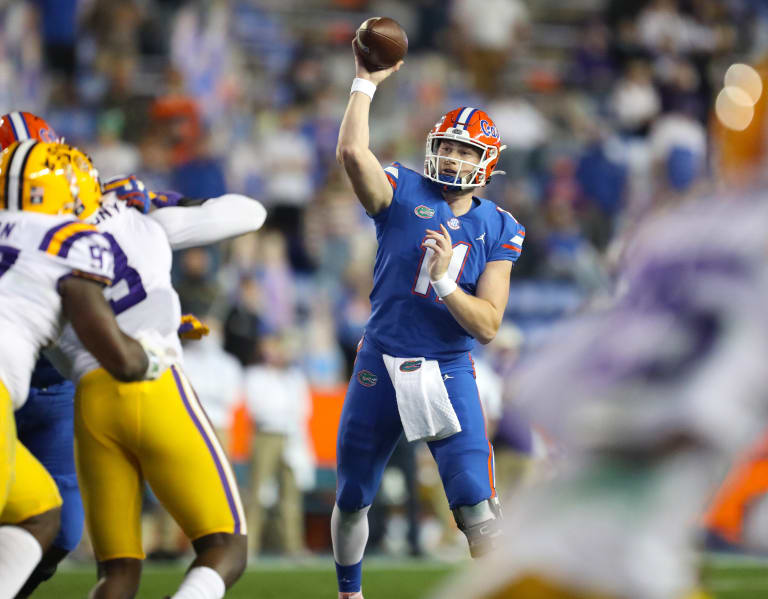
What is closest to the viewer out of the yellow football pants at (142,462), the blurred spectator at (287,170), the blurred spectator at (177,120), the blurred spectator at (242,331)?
the yellow football pants at (142,462)

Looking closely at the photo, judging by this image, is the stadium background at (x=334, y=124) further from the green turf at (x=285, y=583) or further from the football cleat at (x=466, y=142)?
the football cleat at (x=466, y=142)

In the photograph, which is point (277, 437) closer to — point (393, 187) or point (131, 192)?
point (393, 187)

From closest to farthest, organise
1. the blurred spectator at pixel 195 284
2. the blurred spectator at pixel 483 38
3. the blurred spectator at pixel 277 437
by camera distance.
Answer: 1. the blurred spectator at pixel 195 284
2. the blurred spectator at pixel 277 437
3. the blurred spectator at pixel 483 38

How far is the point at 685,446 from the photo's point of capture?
5.82 feet

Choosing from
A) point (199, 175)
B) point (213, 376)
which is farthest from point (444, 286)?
point (199, 175)

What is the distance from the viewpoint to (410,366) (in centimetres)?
471

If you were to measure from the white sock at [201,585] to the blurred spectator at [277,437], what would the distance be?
217 inches

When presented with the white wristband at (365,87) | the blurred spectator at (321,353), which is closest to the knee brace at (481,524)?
the white wristband at (365,87)

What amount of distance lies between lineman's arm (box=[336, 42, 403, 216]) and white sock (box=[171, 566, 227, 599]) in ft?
5.57

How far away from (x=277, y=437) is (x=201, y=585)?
222 inches

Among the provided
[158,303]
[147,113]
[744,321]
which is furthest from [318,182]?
[744,321]

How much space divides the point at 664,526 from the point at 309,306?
8.92 meters

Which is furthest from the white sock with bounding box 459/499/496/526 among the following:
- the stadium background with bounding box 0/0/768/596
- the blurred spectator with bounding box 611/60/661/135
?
the blurred spectator with bounding box 611/60/661/135

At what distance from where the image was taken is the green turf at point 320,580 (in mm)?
6938
